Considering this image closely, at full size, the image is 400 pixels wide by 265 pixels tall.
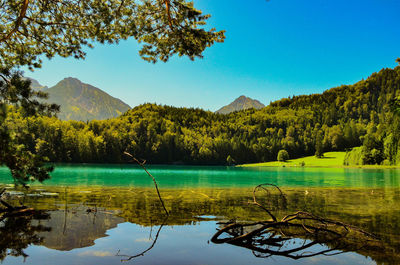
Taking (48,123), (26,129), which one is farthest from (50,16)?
(48,123)

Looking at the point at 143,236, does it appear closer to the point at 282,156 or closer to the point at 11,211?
the point at 11,211

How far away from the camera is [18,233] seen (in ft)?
31.4

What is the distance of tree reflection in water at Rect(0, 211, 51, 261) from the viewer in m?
7.89

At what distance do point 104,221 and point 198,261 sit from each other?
5820 millimetres

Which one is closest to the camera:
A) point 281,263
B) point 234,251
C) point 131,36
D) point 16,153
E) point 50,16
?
point 281,263

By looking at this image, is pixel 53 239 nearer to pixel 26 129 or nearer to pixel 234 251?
pixel 26 129

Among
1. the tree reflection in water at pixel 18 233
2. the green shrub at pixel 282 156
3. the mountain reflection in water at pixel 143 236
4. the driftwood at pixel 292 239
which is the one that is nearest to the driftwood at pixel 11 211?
the tree reflection in water at pixel 18 233

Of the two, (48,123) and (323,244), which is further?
(48,123)

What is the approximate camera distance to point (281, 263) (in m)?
7.62

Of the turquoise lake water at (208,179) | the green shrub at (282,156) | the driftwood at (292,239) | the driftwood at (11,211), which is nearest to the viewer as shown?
the driftwood at (292,239)

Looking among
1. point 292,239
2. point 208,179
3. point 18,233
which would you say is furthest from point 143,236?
point 208,179

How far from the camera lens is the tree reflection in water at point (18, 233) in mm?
7895

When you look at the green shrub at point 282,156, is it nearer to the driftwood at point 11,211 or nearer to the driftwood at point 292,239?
the driftwood at point 292,239

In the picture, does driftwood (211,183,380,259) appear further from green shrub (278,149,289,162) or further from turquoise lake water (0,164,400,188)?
green shrub (278,149,289,162)
